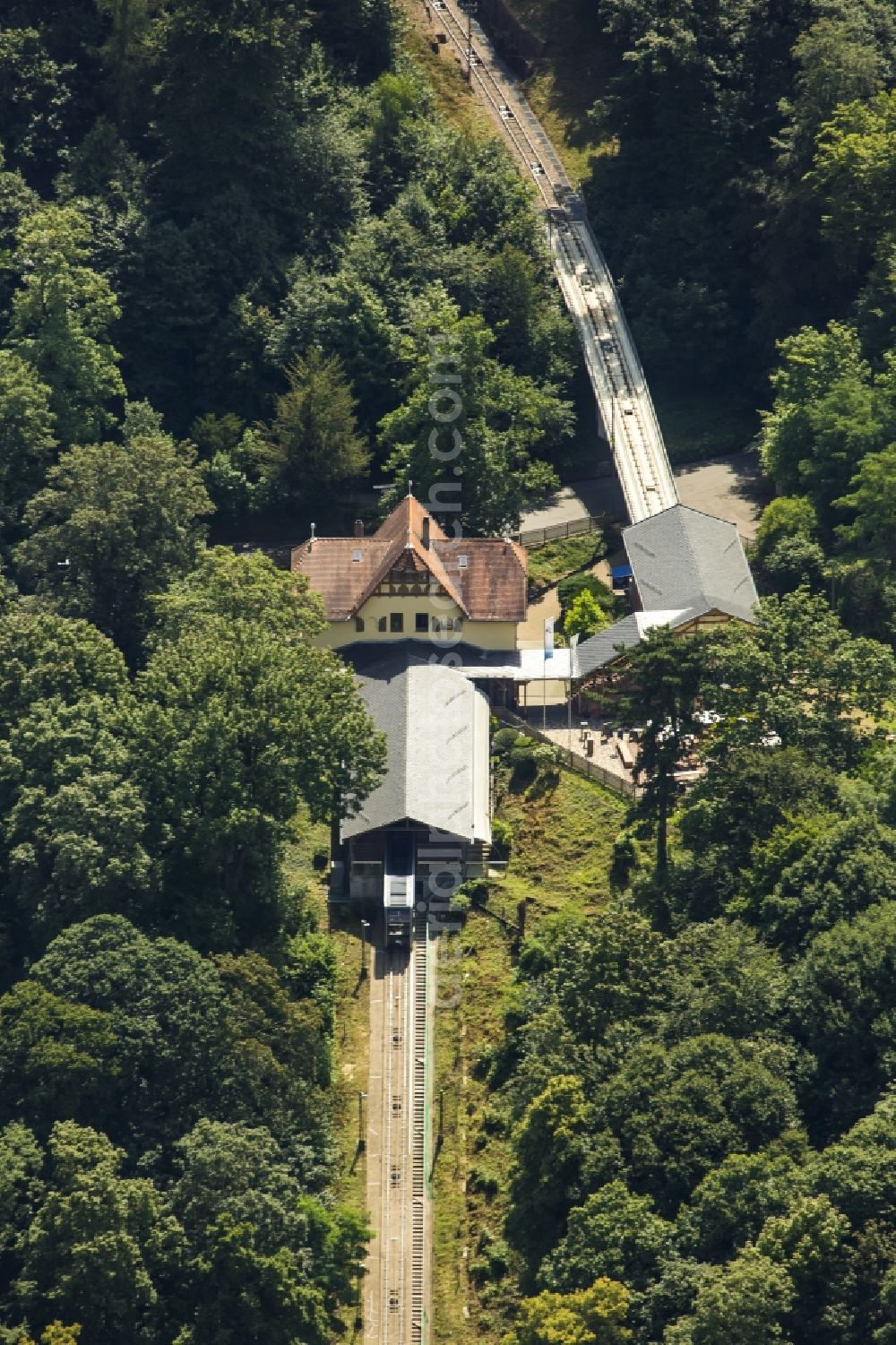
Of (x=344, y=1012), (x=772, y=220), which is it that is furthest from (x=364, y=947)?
(x=772, y=220)

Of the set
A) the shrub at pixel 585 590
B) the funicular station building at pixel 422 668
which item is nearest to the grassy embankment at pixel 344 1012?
the funicular station building at pixel 422 668

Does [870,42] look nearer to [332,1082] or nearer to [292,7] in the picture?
[292,7]

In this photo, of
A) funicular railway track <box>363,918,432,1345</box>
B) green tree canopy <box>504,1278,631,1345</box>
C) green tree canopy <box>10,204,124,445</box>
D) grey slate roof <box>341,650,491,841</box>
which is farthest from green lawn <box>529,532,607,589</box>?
green tree canopy <box>504,1278,631,1345</box>

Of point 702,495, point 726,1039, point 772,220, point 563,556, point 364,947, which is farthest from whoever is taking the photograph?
point 772,220

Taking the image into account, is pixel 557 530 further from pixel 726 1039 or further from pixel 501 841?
pixel 726 1039

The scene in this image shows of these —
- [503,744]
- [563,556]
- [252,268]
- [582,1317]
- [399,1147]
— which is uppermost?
[252,268]

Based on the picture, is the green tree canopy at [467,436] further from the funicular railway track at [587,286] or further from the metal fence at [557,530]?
the funicular railway track at [587,286]
